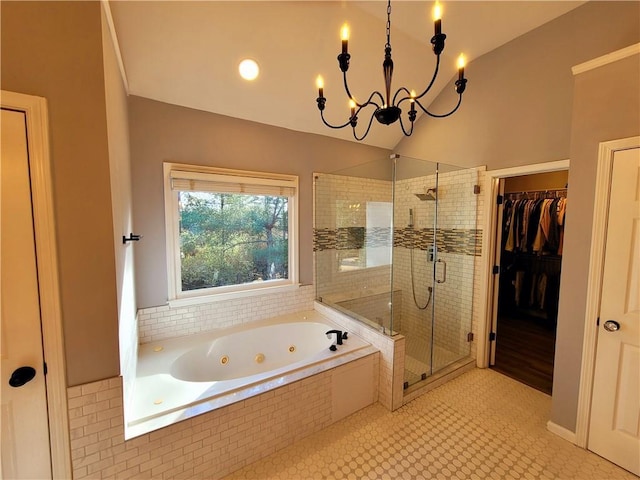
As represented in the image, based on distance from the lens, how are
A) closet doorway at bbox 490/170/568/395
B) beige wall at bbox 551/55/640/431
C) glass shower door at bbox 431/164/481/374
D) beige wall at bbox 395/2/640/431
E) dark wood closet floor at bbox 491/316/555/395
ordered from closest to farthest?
1. beige wall at bbox 551/55/640/431
2. beige wall at bbox 395/2/640/431
3. dark wood closet floor at bbox 491/316/555/395
4. glass shower door at bbox 431/164/481/374
5. closet doorway at bbox 490/170/568/395

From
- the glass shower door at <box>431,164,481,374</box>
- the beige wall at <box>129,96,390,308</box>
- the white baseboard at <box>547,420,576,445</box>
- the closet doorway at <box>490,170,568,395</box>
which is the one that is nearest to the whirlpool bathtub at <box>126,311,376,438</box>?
the beige wall at <box>129,96,390,308</box>

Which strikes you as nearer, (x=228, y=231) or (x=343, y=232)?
(x=228, y=231)

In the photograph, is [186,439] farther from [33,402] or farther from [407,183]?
[407,183]

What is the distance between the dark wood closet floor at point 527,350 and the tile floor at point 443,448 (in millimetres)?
367

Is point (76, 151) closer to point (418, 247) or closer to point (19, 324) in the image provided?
point (19, 324)

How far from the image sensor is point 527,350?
10.5 feet

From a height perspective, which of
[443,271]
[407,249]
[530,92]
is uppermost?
[530,92]

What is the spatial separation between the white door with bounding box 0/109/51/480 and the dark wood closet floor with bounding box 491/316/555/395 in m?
3.70

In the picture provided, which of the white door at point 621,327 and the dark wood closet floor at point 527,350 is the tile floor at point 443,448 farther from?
the dark wood closet floor at point 527,350

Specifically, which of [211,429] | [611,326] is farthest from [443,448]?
[211,429]

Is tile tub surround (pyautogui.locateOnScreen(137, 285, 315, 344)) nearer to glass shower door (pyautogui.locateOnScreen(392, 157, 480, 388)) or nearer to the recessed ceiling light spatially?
glass shower door (pyautogui.locateOnScreen(392, 157, 480, 388))

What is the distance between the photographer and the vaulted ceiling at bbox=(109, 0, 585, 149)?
1.89m

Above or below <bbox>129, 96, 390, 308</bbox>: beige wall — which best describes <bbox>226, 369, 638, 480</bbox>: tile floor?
below

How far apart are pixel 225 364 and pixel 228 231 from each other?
135cm
